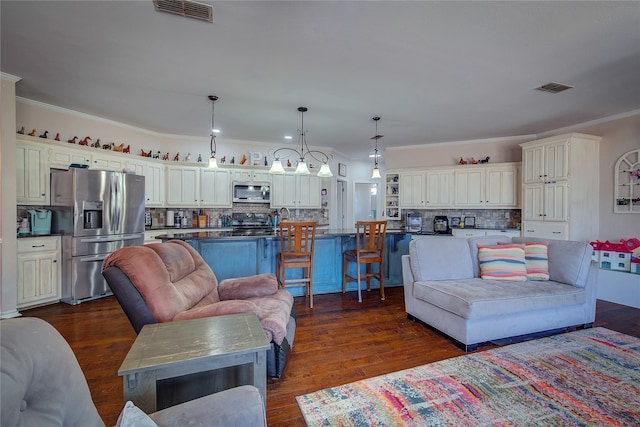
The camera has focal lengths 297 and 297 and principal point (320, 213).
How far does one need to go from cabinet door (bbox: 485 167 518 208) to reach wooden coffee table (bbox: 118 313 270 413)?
575 cm

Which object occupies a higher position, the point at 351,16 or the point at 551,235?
the point at 351,16

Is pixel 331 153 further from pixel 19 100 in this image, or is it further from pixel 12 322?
pixel 12 322

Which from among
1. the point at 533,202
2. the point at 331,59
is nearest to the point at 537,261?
the point at 533,202

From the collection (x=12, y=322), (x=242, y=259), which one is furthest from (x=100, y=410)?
(x=242, y=259)

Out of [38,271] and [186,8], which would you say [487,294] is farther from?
[38,271]

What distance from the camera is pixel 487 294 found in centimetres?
267

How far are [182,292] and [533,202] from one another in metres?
5.59

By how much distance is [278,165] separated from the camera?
14.0 feet

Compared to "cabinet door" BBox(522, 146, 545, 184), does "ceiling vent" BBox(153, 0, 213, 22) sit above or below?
above

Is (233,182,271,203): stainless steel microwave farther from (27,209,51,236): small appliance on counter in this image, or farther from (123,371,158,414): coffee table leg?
(123,371,158,414): coffee table leg

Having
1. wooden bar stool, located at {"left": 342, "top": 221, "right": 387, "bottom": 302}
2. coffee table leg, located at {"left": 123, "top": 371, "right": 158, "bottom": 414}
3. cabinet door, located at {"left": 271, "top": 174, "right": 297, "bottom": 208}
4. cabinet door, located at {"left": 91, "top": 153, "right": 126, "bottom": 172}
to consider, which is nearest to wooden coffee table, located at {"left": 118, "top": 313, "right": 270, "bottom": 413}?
coffee table leg, located at {"left": 123, "top": 371, "right": 158, "bottom": 414}

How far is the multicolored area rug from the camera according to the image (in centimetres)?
176

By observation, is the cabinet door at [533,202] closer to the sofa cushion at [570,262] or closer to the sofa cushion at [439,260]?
the sofa cushion at [570,262]

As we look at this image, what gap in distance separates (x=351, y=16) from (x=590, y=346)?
3490 millimetres
